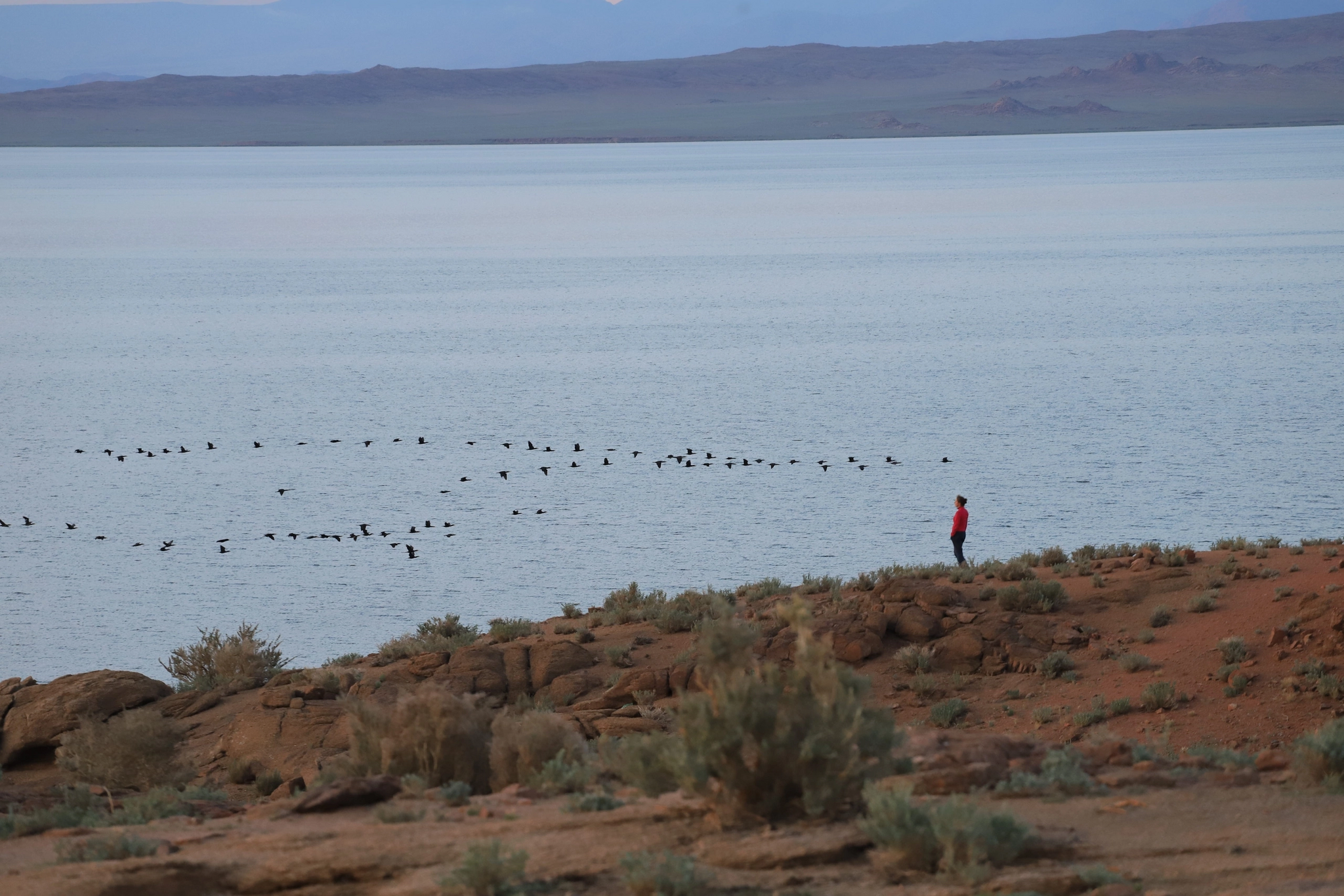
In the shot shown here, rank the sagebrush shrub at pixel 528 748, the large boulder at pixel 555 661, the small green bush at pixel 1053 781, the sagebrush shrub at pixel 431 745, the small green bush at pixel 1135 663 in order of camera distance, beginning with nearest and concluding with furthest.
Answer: the small green bush at pixel 1053 781, the sagebrush shrub at pixel 528 748, the sagebrush shrub at pixel 431 745, the small green bush at pixel 1135 663, the large boulder at pixel 555 661

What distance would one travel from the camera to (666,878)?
25.2ft

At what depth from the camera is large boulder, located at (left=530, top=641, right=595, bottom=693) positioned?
18891 mm

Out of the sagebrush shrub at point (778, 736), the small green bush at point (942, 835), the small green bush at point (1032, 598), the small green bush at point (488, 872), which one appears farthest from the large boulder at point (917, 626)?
the small green bush at point (488, 872)

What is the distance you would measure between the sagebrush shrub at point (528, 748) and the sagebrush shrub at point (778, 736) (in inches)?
105

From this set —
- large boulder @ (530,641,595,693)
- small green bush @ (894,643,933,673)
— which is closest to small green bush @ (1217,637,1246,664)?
small green bush @ (894,643,933,673)

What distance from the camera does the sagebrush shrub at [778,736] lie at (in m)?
8.66

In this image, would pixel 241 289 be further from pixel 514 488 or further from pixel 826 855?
pixel 826 855

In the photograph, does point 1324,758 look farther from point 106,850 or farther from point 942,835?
point 106,850

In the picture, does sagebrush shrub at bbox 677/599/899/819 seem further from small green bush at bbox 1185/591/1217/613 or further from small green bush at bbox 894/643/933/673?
small green bush at bbox 1185/591/1217/613

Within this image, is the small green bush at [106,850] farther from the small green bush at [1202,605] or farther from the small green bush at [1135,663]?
the small green bush at [1202,605]

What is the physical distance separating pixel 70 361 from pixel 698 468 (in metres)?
38.0

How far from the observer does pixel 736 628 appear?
29.6ft

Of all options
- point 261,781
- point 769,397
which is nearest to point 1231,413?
point 769,397

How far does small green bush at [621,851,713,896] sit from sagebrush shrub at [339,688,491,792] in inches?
155
